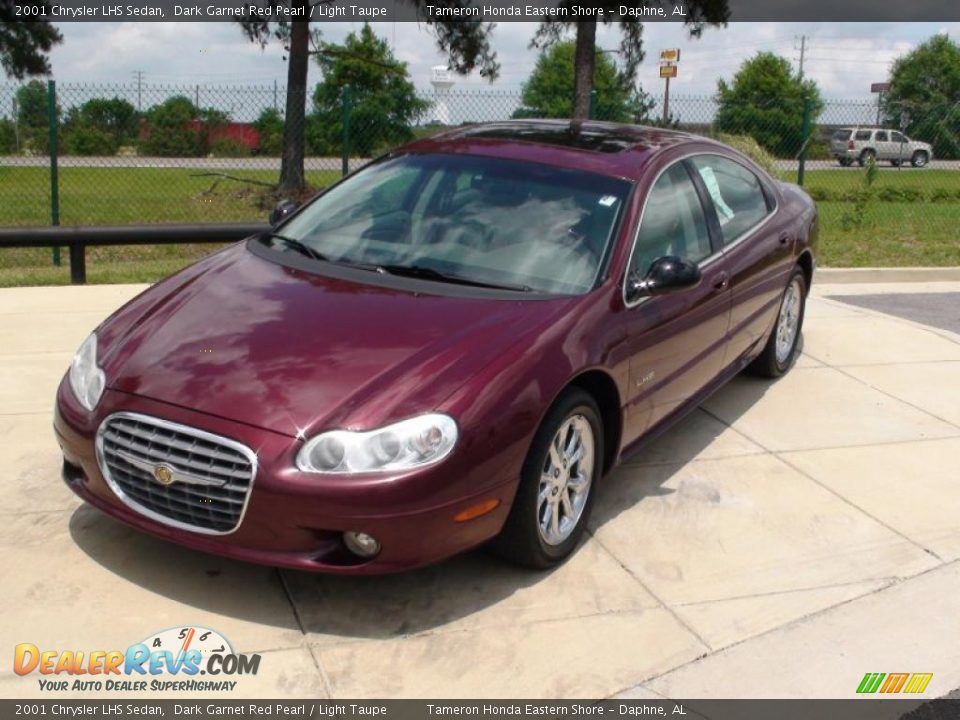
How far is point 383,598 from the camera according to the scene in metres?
3.94

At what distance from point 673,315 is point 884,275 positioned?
22.1ft

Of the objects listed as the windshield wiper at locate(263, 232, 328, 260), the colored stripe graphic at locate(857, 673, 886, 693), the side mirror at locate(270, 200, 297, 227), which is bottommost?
the colored stripe graphic at locate(857, 673, 886, 693)

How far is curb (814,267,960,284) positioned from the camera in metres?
10.5

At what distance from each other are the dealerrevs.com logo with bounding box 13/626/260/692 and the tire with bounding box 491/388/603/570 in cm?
106

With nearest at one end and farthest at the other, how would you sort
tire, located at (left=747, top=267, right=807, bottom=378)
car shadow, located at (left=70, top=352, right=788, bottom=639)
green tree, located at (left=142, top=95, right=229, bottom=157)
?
car shadow, located at (left=70, top=352, right=788, bottom=639) → tire, located at (left=747, top=267, right=807, bottom=378) → green tree, located at (left=142, top=95, right=229, bottom=157)

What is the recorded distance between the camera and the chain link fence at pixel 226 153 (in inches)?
471

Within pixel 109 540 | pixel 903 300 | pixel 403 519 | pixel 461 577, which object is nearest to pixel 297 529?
pixel 403 519

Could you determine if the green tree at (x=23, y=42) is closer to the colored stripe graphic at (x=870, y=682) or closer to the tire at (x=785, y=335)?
the tire at (x=785, y=335)

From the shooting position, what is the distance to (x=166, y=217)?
14.3 metres

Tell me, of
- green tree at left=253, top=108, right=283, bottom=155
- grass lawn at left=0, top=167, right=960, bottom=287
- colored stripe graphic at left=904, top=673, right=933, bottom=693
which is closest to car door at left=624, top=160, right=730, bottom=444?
colored stripe graphic at left=904, top=673, right=933, bottom=693

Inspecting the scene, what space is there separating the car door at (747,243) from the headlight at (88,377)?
308 cm

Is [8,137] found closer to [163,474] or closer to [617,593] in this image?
[163,474]

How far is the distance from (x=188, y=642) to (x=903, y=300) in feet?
26.5

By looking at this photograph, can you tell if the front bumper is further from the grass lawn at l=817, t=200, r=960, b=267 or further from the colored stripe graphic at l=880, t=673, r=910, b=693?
the grass lawn at l=817, t=200, r=960, b=267
